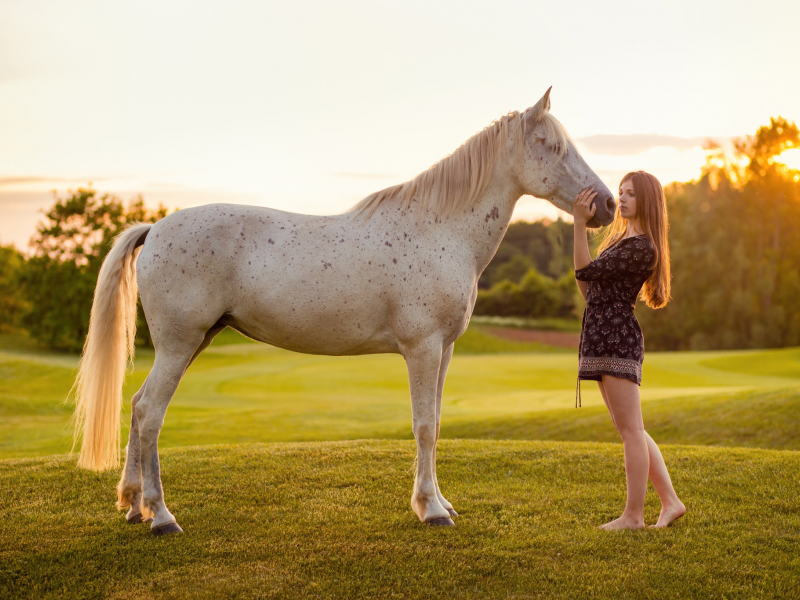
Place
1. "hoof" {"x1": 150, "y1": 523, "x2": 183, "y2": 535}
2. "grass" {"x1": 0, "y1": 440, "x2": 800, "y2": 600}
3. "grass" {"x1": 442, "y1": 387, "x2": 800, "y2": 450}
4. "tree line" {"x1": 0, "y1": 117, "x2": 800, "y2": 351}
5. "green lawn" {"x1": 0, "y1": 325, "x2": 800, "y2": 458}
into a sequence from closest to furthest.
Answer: "grass" {"x1": 0, "y1": 440, "x2": 800, "y2": 600}
"hoof" {"x1": 150, "y1": 523, "x2": 183, "y2": 535}
"grass" {"x1": 442, "y1": 387, "x2": 800, "y2": 450}
"green lawn" {"x1": 0, "y1": 325, "x2": 800, "y2": 458}
"tree line" {"x1": 0, "y1": 117, "x2": 800, "y2": 351}

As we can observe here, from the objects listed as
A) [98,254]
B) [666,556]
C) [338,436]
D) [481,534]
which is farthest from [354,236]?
[98,254]

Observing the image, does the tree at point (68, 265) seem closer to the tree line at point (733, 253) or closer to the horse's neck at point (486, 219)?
the tree line at point (733, 253)

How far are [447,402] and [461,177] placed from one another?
29.6 feet

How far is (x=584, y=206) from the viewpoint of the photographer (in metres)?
3.41

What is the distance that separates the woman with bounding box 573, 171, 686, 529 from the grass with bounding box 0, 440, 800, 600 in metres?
0.29

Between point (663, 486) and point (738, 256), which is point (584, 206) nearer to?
point (663, 486)

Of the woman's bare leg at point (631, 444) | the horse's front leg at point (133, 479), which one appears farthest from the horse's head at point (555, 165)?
the horse's front leg at point (133, 479)

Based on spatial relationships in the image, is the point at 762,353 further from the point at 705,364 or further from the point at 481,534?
the point at 481,534

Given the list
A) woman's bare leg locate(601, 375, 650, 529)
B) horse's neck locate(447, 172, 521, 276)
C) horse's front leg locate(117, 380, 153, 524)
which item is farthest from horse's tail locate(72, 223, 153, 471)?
woman's bare leg locate(601, 375, 650, 529)

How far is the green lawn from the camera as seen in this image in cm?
799

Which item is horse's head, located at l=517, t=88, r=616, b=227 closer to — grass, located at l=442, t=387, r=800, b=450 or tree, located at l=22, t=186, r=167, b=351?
grass, located at l=442, t=387, r=800, b=450

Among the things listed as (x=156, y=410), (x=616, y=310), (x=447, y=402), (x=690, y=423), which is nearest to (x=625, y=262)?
(x=616, y=310)

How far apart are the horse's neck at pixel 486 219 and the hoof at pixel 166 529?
2.17m

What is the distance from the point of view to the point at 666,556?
122 inches
